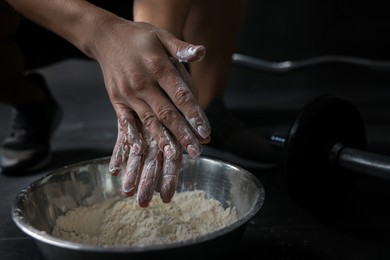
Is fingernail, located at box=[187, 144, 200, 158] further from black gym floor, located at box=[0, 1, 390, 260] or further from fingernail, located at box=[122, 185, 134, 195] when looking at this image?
black gym floor, located at box=[0, 1, 390, 260]

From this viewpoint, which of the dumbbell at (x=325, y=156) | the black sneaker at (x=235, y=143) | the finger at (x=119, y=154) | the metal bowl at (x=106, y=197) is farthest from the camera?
the black sneaker at (x=235, y=143)

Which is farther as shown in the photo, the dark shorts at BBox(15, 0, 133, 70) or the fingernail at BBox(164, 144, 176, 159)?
the dark shorts at BBox(15, 0, 133, 70)

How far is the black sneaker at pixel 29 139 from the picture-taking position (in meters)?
1.18

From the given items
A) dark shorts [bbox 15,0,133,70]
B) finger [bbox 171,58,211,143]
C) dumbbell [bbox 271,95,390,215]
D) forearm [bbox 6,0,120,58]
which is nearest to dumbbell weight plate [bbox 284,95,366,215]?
dumbbell [bbox 271,95,390,215]

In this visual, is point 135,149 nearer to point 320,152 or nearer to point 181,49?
point 181,49

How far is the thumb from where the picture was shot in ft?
2.21

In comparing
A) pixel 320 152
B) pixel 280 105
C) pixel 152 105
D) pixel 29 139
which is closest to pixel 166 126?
pixel 152 105

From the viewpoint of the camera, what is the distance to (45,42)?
4.02 feet

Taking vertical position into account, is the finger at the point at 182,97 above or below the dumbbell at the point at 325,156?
above

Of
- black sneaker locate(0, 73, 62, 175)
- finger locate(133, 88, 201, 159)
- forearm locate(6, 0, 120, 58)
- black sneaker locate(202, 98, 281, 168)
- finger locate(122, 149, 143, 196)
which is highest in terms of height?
forearm locate(6, 0, 120, 58)

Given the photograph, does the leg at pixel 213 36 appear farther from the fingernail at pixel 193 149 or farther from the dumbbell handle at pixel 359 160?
the fingernail at pixel 193 149

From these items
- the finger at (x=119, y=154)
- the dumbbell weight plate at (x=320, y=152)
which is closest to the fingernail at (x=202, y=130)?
the finger at (x=119, y=154)

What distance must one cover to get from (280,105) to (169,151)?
39.4 inches

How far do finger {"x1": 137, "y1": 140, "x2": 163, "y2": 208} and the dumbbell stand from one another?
9.3 inches
